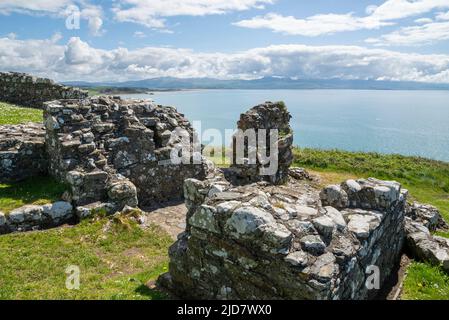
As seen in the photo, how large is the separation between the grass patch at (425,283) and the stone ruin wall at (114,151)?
36.7ft

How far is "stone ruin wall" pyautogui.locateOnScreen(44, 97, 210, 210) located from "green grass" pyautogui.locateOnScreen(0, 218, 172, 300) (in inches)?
74.8

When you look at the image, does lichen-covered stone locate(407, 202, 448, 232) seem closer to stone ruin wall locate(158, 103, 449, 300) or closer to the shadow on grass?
stone ruin wall locate(158, 103, 449, 300)

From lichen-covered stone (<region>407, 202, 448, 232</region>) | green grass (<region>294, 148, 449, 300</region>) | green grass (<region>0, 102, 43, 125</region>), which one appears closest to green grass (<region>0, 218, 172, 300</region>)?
green grass (<region>0, 102, 43, 125</region>)

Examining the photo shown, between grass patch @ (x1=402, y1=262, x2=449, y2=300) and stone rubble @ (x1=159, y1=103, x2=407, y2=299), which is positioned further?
grass patch @ (x1=402, y1=262, x2=449, y2=300)

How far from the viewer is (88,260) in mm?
12383

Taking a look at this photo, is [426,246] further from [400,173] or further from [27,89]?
[27,89]

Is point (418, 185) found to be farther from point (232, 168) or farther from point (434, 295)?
point (434, 295)

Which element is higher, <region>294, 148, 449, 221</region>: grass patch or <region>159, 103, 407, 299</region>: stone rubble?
<region>159, 103, 407, 299</region>: stone rubble

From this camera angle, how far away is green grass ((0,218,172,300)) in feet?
31.8

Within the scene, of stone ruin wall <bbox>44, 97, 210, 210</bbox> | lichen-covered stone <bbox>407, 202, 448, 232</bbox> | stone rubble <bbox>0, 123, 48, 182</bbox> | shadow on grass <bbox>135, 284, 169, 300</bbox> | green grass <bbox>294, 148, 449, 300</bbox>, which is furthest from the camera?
green grass <bbox>294, 148, 449, 300</bbox>

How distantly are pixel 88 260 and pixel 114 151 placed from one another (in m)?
6.57

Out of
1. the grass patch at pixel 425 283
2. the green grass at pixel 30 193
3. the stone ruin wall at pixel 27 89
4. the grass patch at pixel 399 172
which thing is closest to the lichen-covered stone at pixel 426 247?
the grass patch at pixel 425 283

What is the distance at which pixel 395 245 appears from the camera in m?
11.4

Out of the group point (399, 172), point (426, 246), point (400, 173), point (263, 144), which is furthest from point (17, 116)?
point (399, 172)
